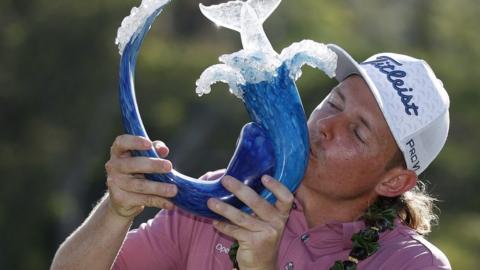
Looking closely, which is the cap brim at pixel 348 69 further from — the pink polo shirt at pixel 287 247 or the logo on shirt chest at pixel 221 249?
the logo on shirt chest at pixel 221 249

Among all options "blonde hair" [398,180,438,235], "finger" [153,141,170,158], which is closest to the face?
"blonde hair" [398,180,438,235]

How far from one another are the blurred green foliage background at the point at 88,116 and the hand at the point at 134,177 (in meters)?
12.2

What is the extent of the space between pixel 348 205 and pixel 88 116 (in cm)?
1355

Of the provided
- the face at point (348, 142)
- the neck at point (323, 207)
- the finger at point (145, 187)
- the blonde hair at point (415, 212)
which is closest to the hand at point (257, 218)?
the finger at point (145, 187)

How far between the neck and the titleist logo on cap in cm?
38

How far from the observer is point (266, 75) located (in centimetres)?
283

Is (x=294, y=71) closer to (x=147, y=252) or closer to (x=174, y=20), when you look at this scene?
(x=147, y=252)

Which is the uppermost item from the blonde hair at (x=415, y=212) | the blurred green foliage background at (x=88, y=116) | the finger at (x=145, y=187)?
the finger at (x=145, y=187)

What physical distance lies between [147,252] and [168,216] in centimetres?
15

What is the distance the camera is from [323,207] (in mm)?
3449

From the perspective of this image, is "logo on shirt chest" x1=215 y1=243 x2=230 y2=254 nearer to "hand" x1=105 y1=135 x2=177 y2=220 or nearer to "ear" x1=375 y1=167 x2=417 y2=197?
"hand" x1=105 y1=135 x2=177 y2=220

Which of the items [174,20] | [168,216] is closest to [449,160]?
[174,20]

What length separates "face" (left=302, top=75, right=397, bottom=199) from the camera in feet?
10.7

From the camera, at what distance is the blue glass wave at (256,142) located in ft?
9.38
